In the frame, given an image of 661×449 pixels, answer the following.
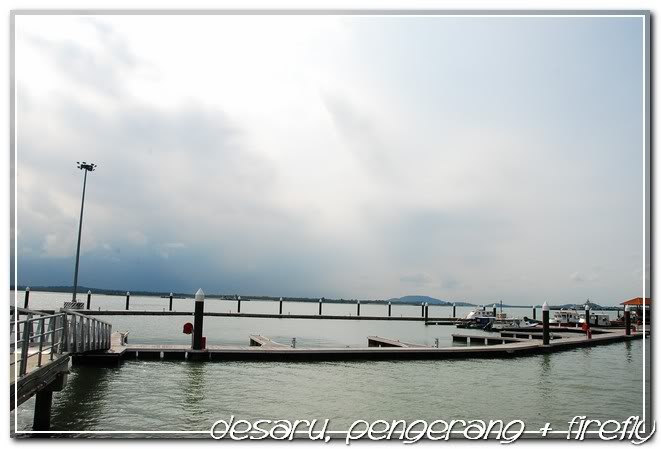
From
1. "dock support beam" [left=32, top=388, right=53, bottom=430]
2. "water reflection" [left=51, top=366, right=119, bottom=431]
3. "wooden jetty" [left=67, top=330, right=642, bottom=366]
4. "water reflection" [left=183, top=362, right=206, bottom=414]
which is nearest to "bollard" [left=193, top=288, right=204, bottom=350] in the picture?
"wooden jetty" [left=67, top=330, right=642, bottom=366]

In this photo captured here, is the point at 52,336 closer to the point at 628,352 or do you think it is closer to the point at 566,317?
the point at 628,352

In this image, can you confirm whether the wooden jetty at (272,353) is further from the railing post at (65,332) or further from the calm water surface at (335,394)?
the railing post at (65,332)

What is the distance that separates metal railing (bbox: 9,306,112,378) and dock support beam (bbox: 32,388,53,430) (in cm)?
72

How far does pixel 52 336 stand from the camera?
10.1m

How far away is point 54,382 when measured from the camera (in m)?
9.88

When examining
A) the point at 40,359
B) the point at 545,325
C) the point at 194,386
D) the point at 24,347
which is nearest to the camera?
the point at 24,347

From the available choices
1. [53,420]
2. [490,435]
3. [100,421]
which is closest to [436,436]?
[490,435]

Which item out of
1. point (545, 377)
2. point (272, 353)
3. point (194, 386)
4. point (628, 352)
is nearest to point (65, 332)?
point (194, 386)

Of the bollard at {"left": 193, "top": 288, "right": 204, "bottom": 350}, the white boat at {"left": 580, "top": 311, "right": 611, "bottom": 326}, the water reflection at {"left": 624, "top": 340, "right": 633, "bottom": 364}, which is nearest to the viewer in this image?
the bollard at {"left": 193, "top": 288, "right": 204, "bottom": 350}

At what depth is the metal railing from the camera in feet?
26.6

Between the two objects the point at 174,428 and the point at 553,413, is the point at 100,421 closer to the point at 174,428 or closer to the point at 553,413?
the point at 174,428

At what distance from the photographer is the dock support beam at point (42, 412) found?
32.3 feet

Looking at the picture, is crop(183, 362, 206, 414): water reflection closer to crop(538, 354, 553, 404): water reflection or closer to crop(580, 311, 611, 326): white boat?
crop(538, 354, 553, 404): water reflection

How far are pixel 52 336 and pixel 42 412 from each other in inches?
55.2
